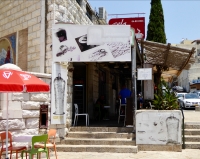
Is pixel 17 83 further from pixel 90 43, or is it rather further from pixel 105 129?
pixel 105 129

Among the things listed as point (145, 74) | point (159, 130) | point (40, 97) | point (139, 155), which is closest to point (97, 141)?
point (139, 155)

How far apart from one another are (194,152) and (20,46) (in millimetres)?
6915

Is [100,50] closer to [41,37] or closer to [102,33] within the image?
[102,33]

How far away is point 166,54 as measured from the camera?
11.6 meters

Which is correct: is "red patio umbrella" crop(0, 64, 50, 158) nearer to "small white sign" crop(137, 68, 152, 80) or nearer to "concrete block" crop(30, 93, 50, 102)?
"concrete block" crop(30, 93, 50, 102)

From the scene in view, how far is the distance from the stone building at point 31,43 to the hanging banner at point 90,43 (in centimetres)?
40

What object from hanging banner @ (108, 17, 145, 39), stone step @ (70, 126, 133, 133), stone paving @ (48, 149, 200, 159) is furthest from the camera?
hanging banner @ (108, 17, 145, 39)

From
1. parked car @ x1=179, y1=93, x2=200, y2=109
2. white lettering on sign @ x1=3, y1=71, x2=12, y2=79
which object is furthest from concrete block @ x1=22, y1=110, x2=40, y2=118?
parked car @ x1=179, y1=93, x2=200, y2=109

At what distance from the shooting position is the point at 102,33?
859cm

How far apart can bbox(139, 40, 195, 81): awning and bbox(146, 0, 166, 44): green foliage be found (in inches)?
303

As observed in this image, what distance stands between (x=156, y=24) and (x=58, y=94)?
1551 cm

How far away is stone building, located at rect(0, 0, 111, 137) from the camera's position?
759 centimetres

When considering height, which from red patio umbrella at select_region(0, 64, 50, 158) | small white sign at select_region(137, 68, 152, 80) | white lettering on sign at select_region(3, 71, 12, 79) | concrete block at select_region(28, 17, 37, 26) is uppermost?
concrete block at select_region(28, 17, 37, 26)

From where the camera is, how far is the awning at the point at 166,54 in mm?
10430
